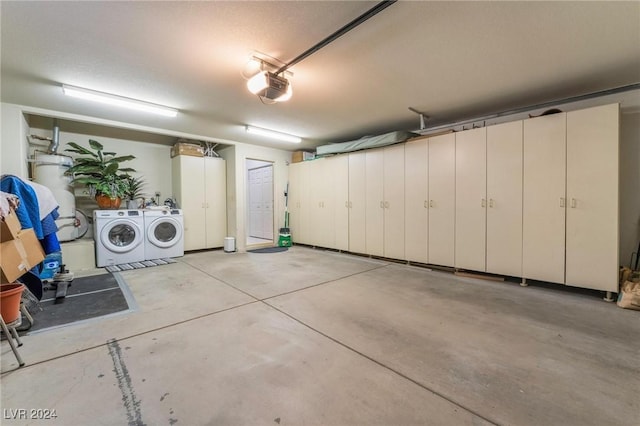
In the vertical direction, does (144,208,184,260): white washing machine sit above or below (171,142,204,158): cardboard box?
below

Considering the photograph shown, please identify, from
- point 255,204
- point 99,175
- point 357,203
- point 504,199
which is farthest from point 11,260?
point 255,204

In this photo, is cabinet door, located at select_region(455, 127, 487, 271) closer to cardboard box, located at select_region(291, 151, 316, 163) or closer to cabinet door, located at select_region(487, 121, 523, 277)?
cabinet door, located at select_region(487, 121, 523, 277)

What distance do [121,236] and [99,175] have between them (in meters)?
1.13

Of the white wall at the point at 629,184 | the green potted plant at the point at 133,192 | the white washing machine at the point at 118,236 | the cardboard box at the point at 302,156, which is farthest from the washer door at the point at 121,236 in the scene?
the white wall at the point at 629,184

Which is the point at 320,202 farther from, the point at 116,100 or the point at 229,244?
the point at 116,100

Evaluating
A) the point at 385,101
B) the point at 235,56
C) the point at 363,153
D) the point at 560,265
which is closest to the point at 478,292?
the point at 560,265

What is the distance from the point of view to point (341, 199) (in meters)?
5.47

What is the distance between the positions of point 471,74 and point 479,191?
1.66 m

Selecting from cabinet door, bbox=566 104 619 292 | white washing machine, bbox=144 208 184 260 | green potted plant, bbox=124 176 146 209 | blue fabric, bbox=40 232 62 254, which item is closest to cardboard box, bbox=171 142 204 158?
green potted plant, bbox=124 176 146 209

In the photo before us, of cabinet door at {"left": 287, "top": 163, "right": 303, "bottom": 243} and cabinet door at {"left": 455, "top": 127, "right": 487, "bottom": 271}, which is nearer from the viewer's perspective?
cabinet door at {"left": 455, "top": 127, "right": 487, "bottom": 271}

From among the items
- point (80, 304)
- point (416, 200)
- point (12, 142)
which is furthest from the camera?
point (416, 200)

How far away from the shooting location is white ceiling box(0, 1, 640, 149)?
1831 millimetres

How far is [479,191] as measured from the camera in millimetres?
3660

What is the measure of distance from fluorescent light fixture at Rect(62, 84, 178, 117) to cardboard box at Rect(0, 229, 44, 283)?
5.85ft
